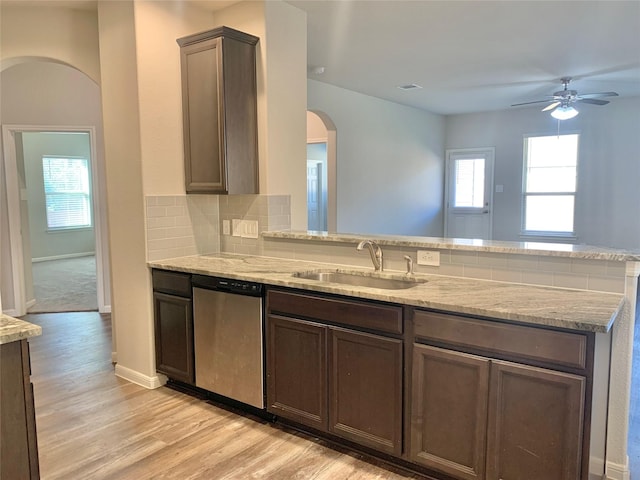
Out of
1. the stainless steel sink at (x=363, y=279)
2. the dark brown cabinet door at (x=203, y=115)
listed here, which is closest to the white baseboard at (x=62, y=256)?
the dark brown cabinet door at (x=203, y=115)

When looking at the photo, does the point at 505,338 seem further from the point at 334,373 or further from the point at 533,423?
the point at 334,373

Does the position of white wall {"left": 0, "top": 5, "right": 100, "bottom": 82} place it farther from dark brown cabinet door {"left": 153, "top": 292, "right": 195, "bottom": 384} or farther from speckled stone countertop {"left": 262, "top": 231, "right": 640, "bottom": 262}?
speckled stone countertop {"left": 262, "top": 231, "right": 640, "bottom": 262}

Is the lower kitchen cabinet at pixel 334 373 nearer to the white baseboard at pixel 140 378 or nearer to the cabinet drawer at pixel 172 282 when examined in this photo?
the cabinet drawer at pixel 172 282

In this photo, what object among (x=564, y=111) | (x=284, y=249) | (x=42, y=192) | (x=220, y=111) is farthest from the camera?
(x=42, y=192)

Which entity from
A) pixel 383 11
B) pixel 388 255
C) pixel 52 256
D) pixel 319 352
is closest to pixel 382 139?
pixel 383 11

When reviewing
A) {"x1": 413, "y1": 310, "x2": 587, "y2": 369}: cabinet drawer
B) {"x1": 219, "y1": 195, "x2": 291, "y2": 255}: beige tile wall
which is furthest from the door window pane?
{"x1": 413, "y1": 310, "x2": 587, "y2": 369}: cabinet drawer

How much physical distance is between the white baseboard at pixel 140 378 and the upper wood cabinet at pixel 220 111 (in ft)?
4.42

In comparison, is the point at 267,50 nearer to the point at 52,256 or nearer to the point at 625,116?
the point at 625,116

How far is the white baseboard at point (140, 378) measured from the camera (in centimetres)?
330

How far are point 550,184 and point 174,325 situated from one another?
21.8 feet

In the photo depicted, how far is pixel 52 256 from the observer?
360 inches

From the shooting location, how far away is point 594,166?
7.16 meters

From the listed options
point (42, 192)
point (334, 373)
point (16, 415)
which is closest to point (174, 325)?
point (334, 373)

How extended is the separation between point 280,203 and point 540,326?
6.74 feet
